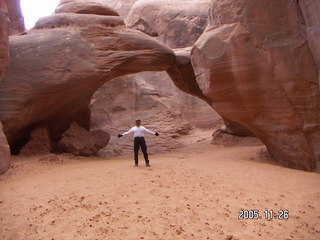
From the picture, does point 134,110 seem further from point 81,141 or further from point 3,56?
point 3,56

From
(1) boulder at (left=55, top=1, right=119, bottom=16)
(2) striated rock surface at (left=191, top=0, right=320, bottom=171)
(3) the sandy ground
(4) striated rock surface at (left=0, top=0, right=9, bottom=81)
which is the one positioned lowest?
(3) the sandy ground

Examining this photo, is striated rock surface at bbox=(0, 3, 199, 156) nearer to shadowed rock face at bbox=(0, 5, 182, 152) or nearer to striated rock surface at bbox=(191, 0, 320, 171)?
shadowed rock face at bbox=(0, 5, 182, 152)

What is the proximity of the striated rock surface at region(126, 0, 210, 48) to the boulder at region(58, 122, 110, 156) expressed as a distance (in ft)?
24.9

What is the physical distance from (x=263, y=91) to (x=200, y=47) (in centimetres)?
179

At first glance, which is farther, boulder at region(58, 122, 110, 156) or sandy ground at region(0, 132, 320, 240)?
boulder at region(58, 122, 110, 156)

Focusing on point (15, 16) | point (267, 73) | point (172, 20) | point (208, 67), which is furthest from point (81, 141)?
point (172, 20)

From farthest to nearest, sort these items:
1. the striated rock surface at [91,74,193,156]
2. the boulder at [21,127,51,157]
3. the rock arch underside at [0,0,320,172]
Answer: the striated rock surface at [91,74,193,156], the boulder at [21,127,51,157], the rock arch underside at [0,0,320,172]

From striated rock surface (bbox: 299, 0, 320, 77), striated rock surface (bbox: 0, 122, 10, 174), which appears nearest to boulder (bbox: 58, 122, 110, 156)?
striated rock surface (bbox: 0, 122, 10, 174)

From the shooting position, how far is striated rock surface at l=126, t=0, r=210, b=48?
16.7m

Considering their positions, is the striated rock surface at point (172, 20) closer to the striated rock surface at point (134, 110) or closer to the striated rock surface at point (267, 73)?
the striated rock surface at point (134, 110)

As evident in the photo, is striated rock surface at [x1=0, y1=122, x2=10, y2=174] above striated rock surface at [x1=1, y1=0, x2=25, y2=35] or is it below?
below

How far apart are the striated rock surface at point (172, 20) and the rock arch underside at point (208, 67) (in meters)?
5.16

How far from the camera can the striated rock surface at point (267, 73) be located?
6.96 meters

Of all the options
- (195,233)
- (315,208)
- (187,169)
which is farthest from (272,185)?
(195,233)
